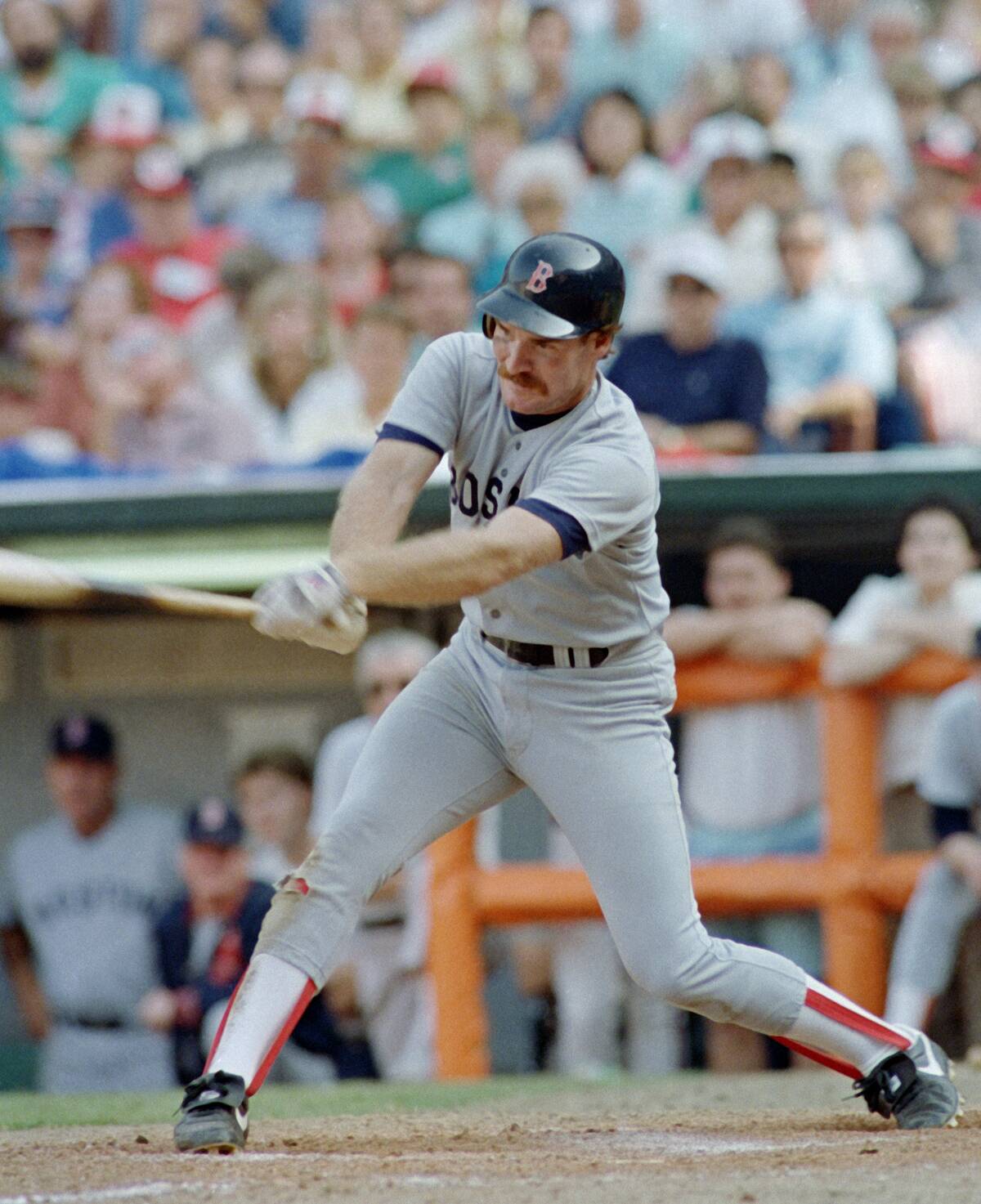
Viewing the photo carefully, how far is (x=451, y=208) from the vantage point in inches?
315

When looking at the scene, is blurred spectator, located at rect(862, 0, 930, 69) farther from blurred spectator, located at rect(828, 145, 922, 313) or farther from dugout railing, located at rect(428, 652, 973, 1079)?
dugout railing, located at rect(428, 652, 973, 1079)

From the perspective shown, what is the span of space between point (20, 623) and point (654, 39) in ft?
12.1

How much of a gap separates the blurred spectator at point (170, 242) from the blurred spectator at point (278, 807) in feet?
7.27

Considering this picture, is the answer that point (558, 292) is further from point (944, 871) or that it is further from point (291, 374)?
point (291, 374)

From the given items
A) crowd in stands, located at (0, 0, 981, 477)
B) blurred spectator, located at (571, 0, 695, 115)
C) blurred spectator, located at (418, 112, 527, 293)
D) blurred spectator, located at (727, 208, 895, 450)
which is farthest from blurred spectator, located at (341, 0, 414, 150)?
blurred spectator, located at (727, 208, 895, 450)

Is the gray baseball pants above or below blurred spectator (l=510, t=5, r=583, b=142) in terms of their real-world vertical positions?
below

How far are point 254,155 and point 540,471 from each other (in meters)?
5.58

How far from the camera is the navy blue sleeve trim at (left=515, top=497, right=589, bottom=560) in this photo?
297cm

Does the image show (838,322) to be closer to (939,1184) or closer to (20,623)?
(20,623)

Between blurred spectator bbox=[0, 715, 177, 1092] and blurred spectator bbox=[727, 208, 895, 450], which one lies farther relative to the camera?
blurred spectator bbox=[727, 208, 895, 450]

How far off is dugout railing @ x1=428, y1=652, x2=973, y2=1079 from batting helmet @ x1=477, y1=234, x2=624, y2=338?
2.54 metres

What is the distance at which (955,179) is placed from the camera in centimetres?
736

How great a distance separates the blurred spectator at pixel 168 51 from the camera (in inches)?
355

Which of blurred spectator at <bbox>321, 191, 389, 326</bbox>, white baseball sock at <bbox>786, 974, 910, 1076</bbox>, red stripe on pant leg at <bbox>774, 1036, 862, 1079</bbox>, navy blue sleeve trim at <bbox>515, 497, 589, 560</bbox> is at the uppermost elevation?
blurred spectator at <bbox>321, 191, 389, 326</bbox>
